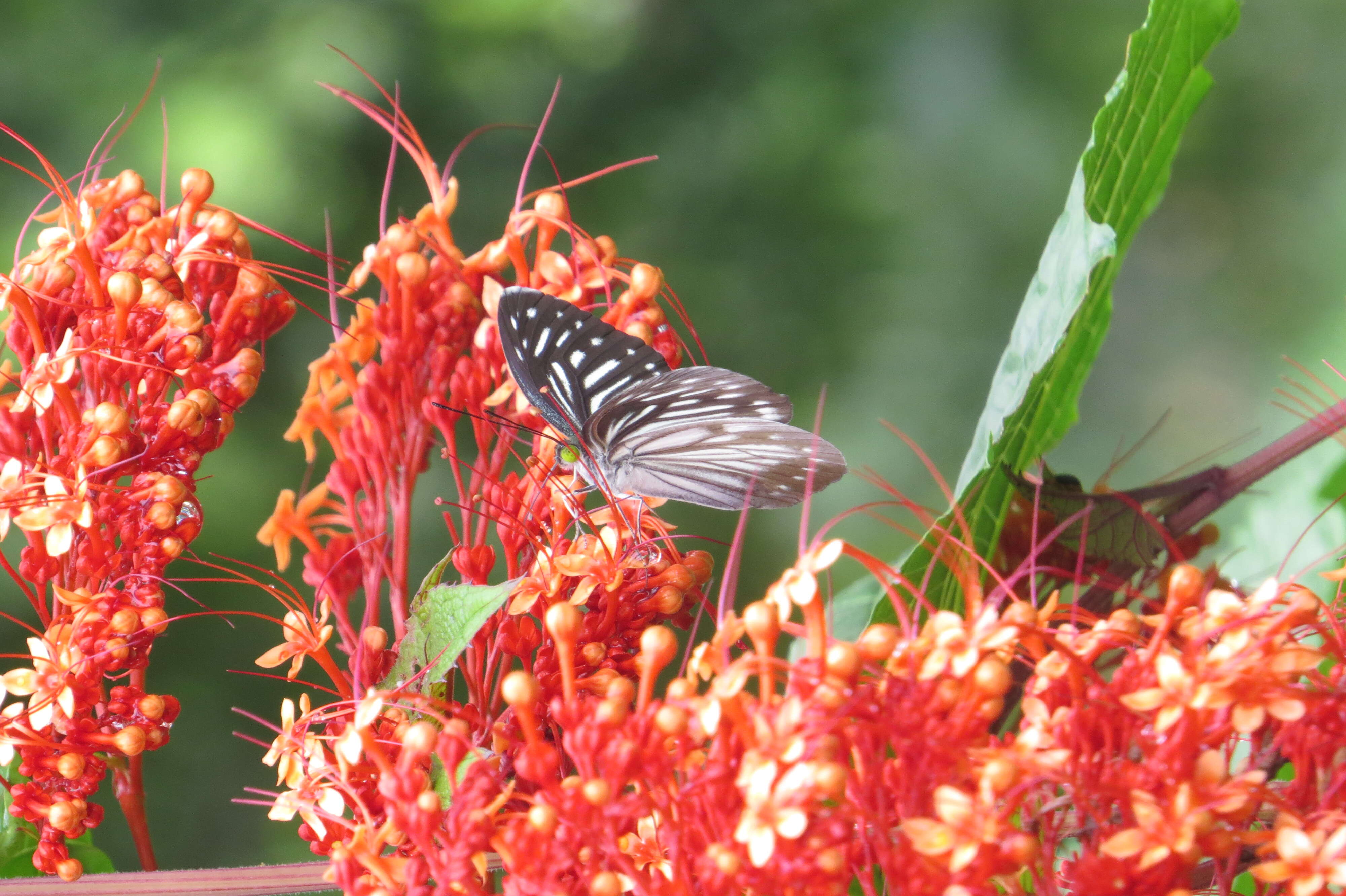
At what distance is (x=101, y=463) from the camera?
0.48 metres

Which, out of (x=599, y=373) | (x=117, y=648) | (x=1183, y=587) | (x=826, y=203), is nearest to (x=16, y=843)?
(x=117, y=648)

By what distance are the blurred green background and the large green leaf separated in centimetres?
99

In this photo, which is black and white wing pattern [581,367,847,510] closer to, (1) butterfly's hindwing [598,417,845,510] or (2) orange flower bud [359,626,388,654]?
(1) butterfly's hindwing [598,417,845,510]

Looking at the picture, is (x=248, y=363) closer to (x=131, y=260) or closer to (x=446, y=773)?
(x=131, y=260)

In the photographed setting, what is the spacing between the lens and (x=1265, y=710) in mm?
359

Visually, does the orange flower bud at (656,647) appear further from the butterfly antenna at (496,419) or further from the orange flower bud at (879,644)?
the butterfly antenna at (496,419)

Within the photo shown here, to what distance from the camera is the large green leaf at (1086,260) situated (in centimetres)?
52

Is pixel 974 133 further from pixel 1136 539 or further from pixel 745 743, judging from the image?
pixel 745 743

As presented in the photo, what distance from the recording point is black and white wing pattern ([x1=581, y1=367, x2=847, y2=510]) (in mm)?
643

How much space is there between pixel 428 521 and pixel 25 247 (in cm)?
58

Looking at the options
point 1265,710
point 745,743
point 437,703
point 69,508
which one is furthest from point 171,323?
point 1265,710

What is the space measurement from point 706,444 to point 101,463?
1.16ft

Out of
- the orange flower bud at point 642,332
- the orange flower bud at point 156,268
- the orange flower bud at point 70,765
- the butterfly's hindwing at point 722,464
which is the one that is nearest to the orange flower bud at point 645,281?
the orange flower bud at point 642,332

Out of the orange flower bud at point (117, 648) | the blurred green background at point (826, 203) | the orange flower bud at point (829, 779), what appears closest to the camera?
the orange flower bud at point (829, 779)
